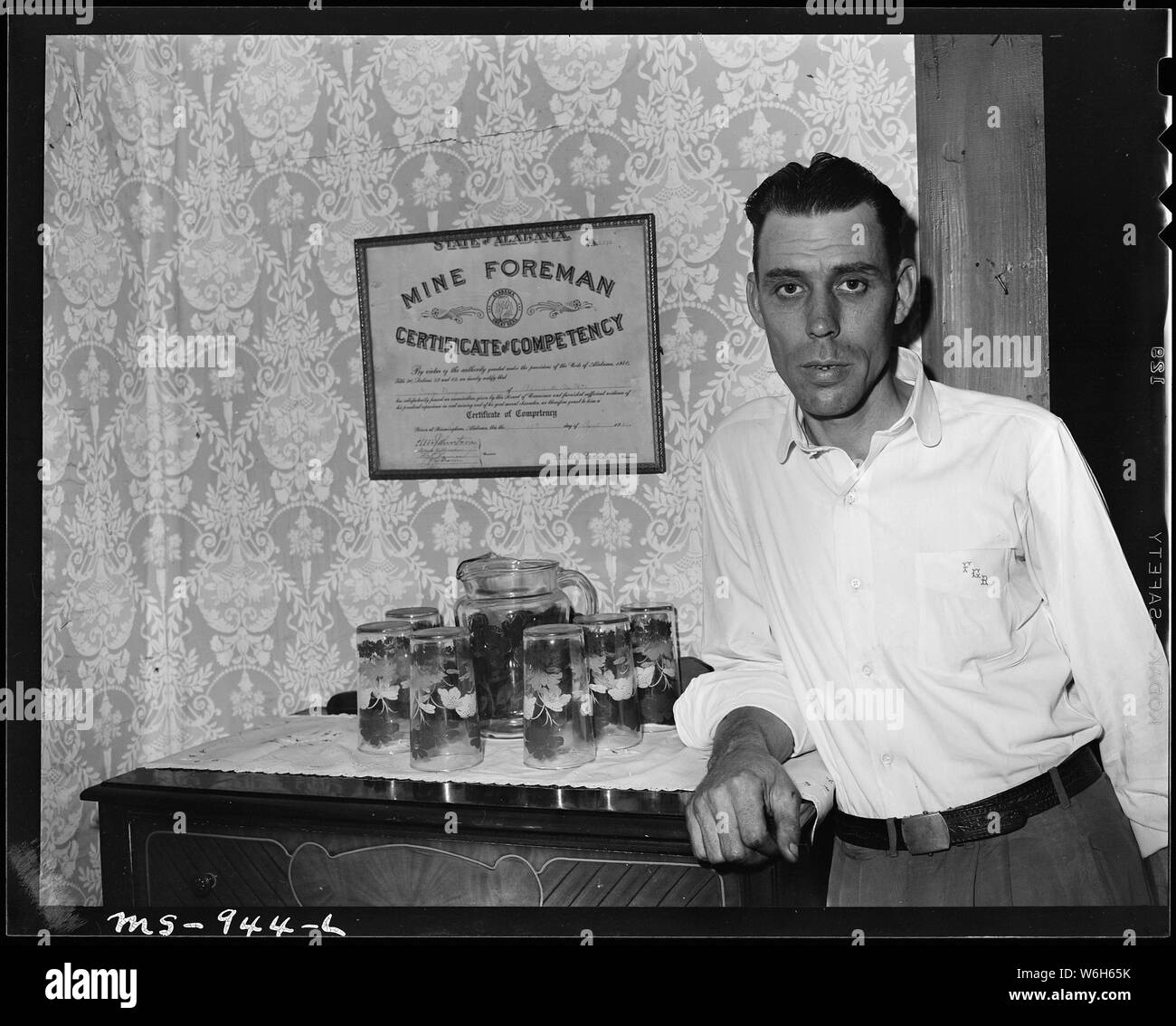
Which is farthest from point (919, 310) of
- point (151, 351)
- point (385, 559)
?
point (151, 351)

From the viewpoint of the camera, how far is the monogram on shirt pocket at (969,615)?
1335mm

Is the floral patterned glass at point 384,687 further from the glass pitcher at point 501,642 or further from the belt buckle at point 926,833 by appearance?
the belt buckle at point 926,833

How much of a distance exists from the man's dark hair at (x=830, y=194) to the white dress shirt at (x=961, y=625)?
7.7 inches

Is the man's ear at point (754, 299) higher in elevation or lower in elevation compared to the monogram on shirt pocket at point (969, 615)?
higher

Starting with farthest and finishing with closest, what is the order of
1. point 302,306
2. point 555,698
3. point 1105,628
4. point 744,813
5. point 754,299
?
point 302,306
point 754,299
point 555,698
point 1105,628
point 744,813

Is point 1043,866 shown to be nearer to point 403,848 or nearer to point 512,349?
point 403,848

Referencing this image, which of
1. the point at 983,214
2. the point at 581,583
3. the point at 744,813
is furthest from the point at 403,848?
the point at 983,214

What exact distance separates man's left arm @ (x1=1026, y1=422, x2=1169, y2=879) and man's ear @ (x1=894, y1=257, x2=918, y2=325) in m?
0.26

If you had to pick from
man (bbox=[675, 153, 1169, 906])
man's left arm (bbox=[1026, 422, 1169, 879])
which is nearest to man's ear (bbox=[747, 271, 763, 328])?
man (bbox=[675, 153, 1169, 906])

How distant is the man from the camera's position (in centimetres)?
130

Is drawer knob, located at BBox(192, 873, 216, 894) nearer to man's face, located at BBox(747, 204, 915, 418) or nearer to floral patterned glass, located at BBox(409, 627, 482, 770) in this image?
floral patterned glass, located at BBox(409, 627, 482, 770)

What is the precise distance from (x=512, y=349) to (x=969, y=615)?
2.88 ft

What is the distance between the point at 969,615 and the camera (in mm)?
1340

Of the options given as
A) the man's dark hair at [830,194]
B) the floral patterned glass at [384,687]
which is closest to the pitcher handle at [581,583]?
the floral patterned glass at [384,687]
